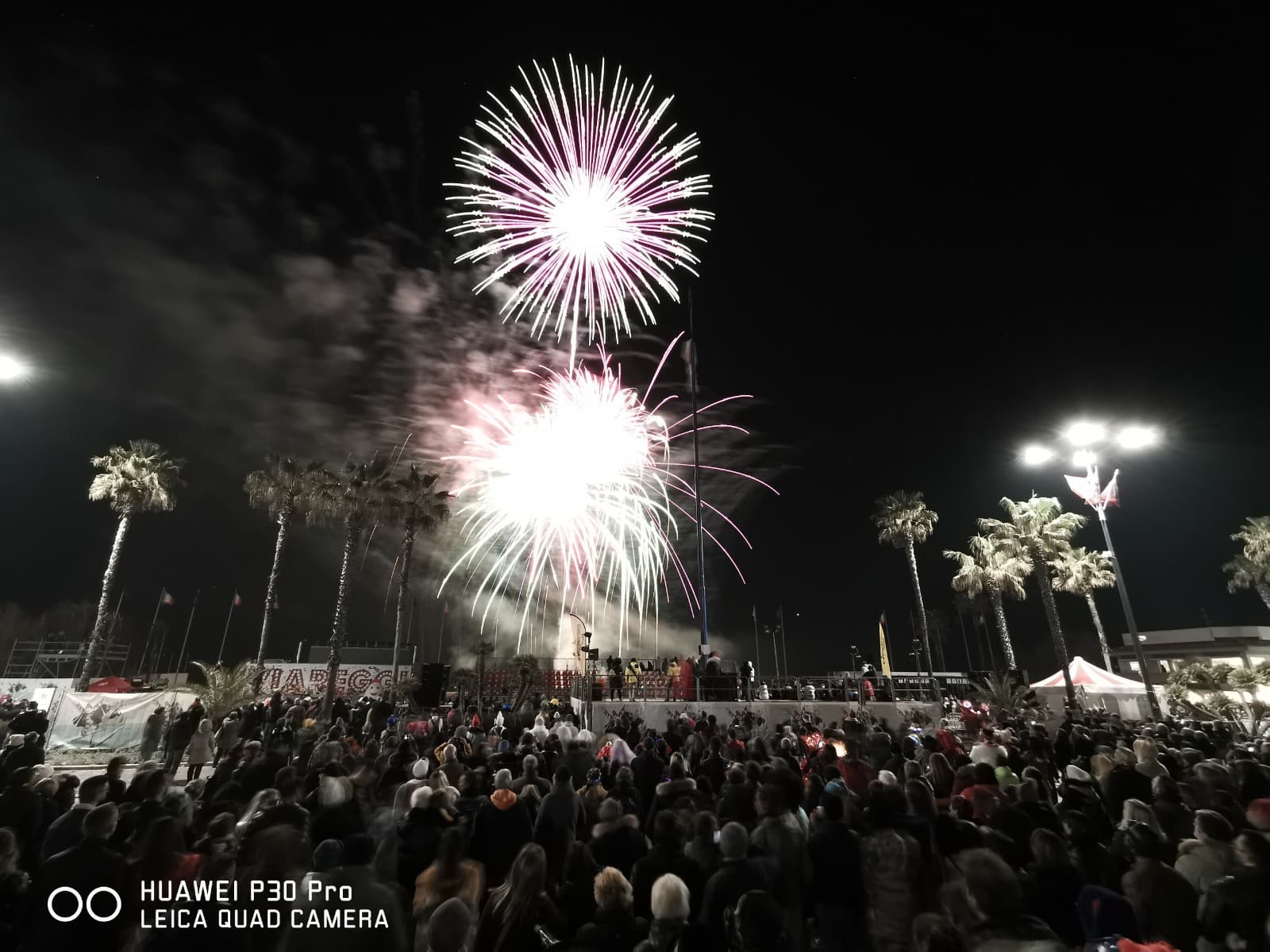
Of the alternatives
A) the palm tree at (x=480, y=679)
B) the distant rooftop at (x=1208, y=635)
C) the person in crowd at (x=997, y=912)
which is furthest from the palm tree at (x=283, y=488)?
the distant rooftop at (x=1208, y=635)

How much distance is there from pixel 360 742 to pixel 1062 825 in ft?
46.7

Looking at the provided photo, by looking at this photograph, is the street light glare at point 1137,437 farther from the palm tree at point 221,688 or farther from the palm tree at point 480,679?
the palm tree at point 221,688

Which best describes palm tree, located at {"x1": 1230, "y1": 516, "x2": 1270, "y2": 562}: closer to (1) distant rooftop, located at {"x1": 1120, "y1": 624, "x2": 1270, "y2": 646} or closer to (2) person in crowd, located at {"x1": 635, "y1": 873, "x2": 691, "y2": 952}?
(1) distant rooftop, located at {"x1": 1120, "y1": 624, "x2": 1270, "y2": 646}

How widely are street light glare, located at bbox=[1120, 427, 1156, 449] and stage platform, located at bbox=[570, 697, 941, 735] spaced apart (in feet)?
40.1

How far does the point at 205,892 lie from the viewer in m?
4.20

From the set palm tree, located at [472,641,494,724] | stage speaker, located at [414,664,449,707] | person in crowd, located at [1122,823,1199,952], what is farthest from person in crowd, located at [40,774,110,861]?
stage speaker, located at [414,664,449,707]

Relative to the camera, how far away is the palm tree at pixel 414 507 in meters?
39.5

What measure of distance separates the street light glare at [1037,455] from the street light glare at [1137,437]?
207cm

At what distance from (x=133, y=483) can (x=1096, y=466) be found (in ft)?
169

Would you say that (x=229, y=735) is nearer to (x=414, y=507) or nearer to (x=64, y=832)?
(x=64, y=832)

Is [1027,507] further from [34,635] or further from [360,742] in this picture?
[34,635]

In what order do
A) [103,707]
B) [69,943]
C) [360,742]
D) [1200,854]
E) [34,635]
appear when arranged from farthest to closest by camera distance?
[34,635] → [103,707] → [360,742] → [1200,854] → [69,943]

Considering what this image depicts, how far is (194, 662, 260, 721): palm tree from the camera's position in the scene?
64.1 feet

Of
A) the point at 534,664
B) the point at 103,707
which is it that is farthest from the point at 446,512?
the point at 103,707
